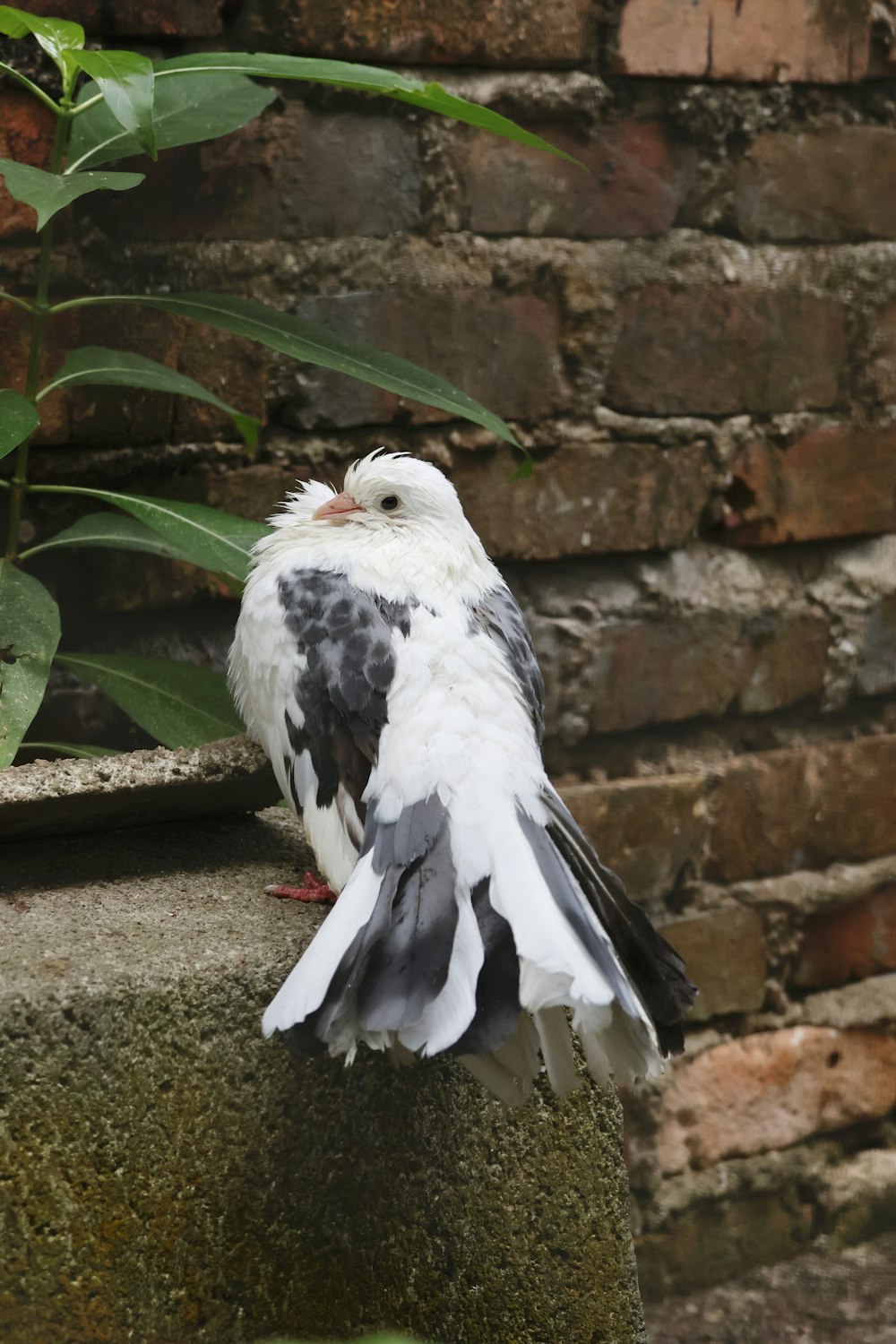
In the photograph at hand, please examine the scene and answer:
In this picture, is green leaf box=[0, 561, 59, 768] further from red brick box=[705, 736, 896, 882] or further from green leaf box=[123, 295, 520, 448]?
red brick box=[705, 736, 896, 882]

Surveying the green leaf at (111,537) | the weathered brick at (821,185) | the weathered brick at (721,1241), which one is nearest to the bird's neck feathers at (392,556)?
the green leaf at (111,537)

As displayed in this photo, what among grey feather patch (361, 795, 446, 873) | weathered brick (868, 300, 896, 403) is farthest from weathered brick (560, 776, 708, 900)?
grey feather patch (361, 795, 446, 873)

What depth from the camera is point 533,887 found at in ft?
2.00

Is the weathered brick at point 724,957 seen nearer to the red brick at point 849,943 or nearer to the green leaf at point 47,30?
the red brick at point 849,943

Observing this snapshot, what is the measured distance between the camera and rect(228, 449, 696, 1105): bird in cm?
57

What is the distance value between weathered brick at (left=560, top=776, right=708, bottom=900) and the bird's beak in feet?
1.34

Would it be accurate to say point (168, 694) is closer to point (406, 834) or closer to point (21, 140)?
point (406, 834)

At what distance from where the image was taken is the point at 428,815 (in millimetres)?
657

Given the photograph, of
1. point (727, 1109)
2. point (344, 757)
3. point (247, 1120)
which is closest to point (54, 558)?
point (344, 757)

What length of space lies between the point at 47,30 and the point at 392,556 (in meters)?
0.40

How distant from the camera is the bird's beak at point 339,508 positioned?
35.3 inches

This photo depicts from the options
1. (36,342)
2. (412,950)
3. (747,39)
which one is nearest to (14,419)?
(36,342)

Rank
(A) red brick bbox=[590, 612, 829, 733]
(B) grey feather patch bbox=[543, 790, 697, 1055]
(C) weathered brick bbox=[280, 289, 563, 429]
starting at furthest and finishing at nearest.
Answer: (A) red brick bbox=[590, 612, 829, 733] < (C) weathered brick bbox=[280, 289, 563, 429] < (B) grey feather patch bbox=[543, 790, 697, 1055]

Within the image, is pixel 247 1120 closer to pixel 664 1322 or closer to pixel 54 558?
pixel 54 558
